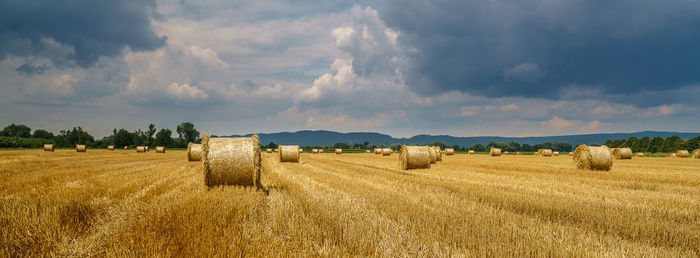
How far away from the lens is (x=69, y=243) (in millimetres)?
3354

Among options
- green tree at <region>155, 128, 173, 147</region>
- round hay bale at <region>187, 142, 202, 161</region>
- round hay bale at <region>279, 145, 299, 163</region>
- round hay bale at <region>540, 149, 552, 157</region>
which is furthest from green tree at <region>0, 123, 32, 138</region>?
round hay bale at <region>540, 149, 552, 157</region>

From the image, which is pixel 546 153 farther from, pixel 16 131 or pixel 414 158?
pixel 16 131

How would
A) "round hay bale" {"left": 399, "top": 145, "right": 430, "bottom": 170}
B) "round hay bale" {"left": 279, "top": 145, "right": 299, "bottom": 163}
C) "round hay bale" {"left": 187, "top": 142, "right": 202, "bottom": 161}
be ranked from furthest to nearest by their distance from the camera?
1. "round hay bale" {"left": 279, "top": 145, "right": 299, "bottom": 163}
2. "round hay bale" {"left": 187, "top": 142, "right": 202, "bottom": 161}
3. "round hay bale" {"left": 399, "top": 145, "right": 430, "bottom": 170}

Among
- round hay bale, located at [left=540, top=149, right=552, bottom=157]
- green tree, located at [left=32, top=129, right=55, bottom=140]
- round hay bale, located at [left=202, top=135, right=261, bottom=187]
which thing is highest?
green tree, located at [left=32, top=129, right=55, bottom=140]

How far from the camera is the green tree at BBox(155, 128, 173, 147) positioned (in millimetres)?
111106

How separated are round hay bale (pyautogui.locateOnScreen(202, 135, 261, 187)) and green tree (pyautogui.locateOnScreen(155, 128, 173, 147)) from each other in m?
117

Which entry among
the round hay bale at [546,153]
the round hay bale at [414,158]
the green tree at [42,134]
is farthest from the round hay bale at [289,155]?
the green tree at [42,134]

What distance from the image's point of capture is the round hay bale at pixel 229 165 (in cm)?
799

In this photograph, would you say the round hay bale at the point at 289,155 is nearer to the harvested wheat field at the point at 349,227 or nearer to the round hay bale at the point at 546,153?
the harvested wheat field at the point at 349,227

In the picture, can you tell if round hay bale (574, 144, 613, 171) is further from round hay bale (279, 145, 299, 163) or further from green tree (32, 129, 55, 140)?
green tree (32, 129, 55, 140)

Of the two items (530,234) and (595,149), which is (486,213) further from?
(595,149)

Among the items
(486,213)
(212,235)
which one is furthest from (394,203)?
(212,235)

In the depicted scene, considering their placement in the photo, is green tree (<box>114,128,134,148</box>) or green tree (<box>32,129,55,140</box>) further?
green tree (<box>32,129,55,140</box>)

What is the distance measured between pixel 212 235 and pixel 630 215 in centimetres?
597
